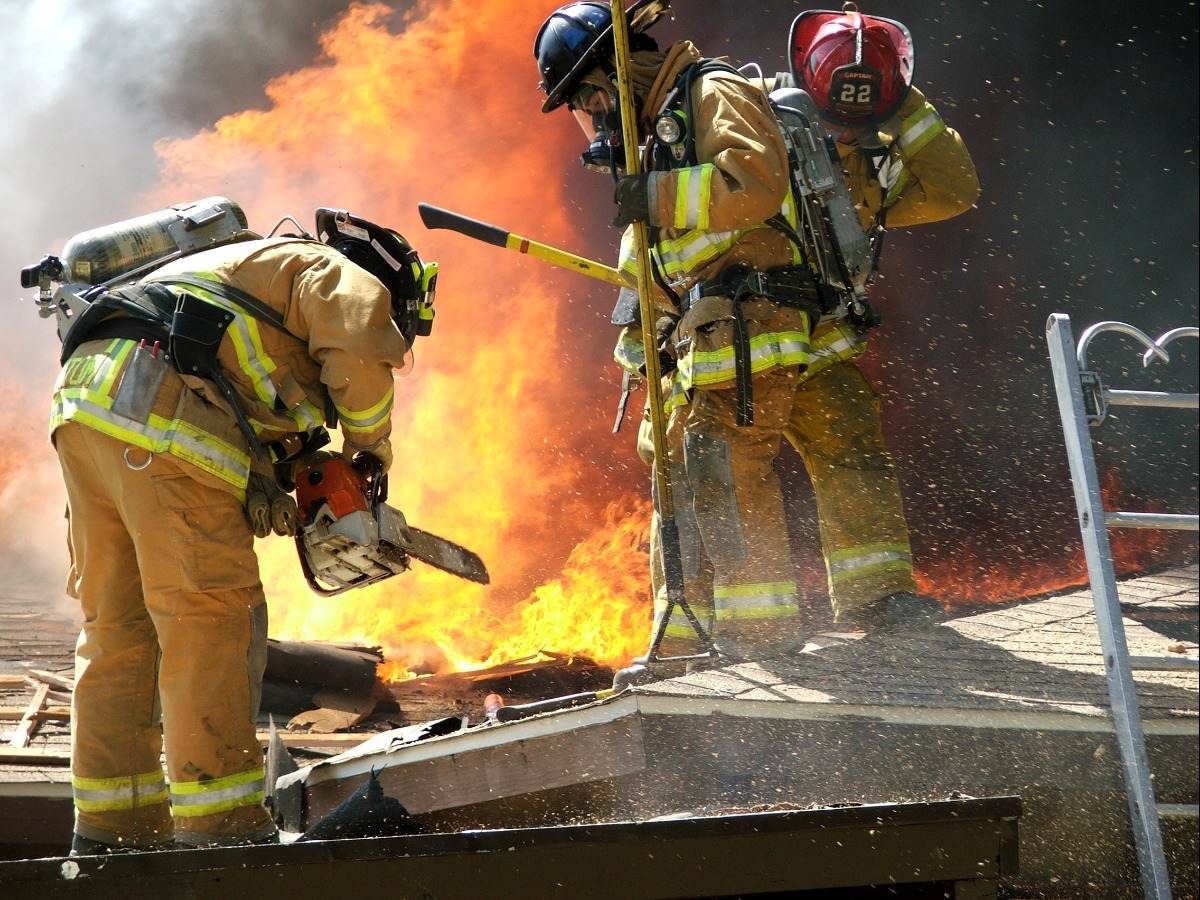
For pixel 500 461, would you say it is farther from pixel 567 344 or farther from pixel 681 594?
pixel 681 594

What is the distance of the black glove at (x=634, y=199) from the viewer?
4.25 meters

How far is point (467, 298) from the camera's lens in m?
7.79

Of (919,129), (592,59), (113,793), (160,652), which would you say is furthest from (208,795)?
(919,129)

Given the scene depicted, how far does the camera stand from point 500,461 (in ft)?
25.5

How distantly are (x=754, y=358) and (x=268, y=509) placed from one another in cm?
174

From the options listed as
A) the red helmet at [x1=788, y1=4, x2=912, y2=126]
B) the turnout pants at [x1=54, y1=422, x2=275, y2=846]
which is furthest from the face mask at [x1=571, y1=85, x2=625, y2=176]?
the turnout pants at [x1=54, y1=422, x2=275, y2=846]

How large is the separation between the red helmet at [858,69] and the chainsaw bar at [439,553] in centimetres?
220

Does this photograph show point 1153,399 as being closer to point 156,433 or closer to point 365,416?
point 365,416

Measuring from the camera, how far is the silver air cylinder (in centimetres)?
407

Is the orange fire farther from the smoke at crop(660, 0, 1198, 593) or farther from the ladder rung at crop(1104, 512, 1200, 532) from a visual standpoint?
the ladder rung at crop(1104, 512, 1200, 532)

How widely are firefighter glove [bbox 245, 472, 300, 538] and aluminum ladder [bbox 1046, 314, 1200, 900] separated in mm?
2279

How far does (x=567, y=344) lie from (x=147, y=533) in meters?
4.30

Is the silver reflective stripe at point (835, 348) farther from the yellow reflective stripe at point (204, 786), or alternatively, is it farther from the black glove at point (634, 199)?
the yellow reflective stripe at point (204, 786)

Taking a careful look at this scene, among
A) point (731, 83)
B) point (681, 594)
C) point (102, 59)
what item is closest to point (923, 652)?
point (681, 594)
